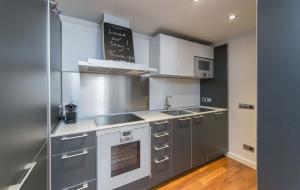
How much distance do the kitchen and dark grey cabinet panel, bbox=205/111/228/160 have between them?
0.06ft

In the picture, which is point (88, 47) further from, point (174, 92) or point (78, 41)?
point (174, 92)

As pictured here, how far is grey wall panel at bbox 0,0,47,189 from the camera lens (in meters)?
0.56

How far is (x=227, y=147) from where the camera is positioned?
268 centimetres

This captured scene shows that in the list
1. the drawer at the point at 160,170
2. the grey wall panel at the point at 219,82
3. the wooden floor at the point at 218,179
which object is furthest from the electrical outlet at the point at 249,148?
the drawer at the point at 160,170

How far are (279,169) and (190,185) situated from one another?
1.26 m

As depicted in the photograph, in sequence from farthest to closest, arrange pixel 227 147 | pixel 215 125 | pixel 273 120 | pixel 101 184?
1. pixel 227 147
2. pixel 215 125
3. pixel 101 184
4. pixel 273 120

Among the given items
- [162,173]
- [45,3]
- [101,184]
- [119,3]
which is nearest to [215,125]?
[162,173]

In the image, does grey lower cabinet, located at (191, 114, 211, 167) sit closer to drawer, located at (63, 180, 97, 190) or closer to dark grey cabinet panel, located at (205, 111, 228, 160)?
dark grey cabinet panel, located at (205, 111, 228, 160)

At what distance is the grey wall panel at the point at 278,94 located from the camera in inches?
33.7

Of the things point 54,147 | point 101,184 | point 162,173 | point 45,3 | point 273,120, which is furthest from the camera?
point 162,173

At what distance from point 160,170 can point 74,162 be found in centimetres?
106

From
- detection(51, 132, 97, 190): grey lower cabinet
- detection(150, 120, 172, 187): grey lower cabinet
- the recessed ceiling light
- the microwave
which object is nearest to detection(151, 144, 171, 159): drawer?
detection(150, 120, 172, 187): grey lower cabinet

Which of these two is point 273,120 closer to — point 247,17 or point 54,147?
point 247,17

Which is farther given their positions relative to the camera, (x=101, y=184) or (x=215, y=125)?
(x=215, y=125)
